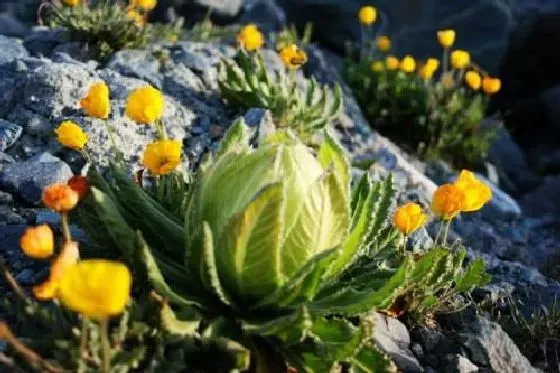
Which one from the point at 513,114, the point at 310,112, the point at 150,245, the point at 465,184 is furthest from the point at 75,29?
the point at 513,114

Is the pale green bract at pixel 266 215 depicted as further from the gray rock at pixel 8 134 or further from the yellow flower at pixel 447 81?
the yellow flower at pixel 447 81

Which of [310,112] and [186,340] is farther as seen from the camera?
[310,112]

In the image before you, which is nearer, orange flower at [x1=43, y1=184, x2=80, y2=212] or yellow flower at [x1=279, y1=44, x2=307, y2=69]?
orange flower at [x1=43, y1=184, x2=80, y2=212]

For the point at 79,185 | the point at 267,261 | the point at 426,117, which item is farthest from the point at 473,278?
the point at 426,117

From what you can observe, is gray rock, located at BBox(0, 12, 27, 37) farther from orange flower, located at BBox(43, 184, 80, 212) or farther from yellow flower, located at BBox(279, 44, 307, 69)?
orange flower, located at BBox(43, 184, 80, 212)

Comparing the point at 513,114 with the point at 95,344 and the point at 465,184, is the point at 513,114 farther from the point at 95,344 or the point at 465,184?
the point at 95,344

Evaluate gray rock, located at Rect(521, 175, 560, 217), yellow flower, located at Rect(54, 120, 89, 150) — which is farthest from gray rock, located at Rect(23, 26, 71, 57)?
gray rock, located at Rect(521, 175, 560, 217)

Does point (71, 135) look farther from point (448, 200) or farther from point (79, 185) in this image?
point (448, 200)
